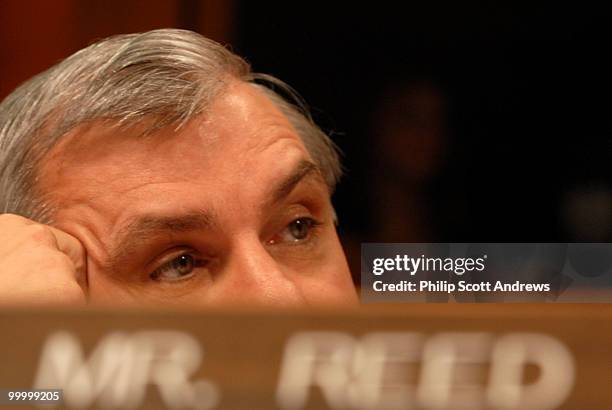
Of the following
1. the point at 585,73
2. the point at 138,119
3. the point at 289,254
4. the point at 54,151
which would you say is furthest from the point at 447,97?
the point at 54,151

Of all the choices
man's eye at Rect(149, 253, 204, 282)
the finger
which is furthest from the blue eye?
the finger

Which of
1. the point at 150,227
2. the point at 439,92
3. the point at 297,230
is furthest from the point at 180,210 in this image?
the point at 439,92

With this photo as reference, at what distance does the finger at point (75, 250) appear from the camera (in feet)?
3.81

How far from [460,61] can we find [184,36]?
14.8 inches

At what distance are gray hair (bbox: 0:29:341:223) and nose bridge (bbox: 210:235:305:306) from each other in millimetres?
184

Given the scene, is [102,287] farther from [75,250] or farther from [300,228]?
[300,228]

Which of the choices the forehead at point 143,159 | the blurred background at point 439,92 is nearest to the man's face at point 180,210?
the forehead at point 143,159

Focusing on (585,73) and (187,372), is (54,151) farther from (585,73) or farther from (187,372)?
(187,372)

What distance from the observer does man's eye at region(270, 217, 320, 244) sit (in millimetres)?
1248

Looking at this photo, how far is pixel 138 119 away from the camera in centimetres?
119

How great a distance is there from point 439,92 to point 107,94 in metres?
0.44

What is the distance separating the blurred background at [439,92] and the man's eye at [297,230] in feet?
0.16

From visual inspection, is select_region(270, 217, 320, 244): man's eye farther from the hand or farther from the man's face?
the hand

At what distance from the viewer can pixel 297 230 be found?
1.28 meters
